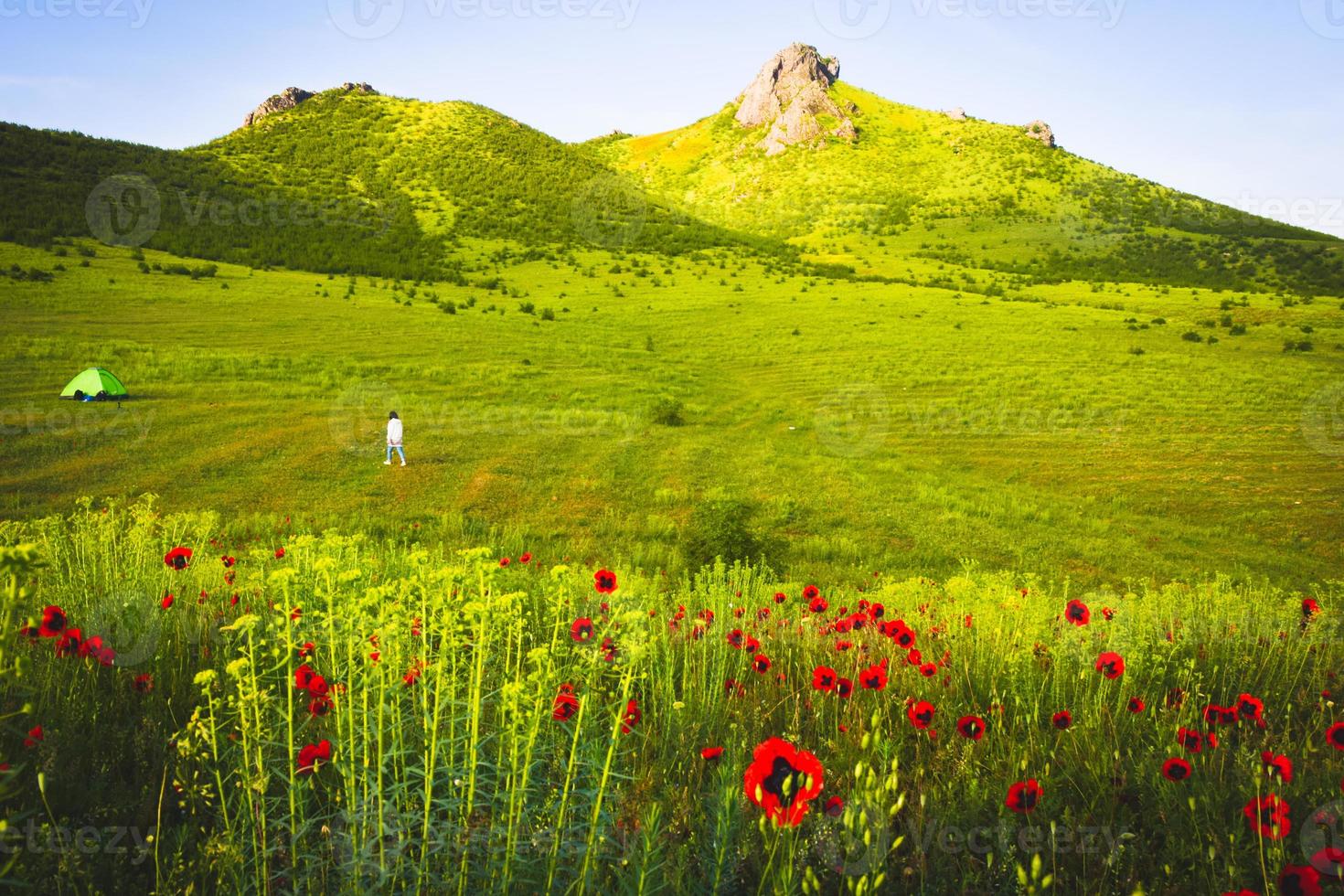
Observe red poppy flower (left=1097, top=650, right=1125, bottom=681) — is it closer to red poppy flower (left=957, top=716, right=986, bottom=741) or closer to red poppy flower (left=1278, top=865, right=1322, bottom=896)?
red poppy flower (left=957, top=716, right=986, bottom=741)

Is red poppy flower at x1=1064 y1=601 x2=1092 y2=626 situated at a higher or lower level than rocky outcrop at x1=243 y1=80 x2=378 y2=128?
lower

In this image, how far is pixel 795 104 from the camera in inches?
4946

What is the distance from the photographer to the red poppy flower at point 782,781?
1.34 meters

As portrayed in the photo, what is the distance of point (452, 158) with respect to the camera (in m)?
89.7

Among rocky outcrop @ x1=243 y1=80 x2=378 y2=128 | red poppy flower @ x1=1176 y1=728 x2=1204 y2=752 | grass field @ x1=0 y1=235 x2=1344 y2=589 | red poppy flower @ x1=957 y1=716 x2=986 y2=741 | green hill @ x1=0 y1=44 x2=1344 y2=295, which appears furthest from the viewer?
rocky outcrop @ x1=243 y1=80 x2=378 y2=128

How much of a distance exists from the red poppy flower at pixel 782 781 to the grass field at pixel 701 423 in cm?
944

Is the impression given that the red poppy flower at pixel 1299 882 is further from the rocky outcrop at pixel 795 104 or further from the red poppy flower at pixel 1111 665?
the rocky outcrop at pixel 795 104

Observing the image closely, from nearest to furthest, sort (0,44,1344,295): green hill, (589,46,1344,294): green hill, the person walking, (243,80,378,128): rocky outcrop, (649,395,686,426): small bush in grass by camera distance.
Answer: the person walking < (649,395,686,426): small bush in grass < (0,44,1344,295): green hill < (589,46,1344,294): green hill < (243,80,378,128): rocky outcrop

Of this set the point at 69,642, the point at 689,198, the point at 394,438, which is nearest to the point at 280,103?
the point at 689,198

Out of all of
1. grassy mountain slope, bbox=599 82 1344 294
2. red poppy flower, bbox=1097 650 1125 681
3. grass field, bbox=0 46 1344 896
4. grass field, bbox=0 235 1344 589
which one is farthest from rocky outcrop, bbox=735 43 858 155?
red poppy flower, bbox=1097 650 1125 681

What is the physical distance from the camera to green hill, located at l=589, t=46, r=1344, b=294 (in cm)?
Result: 6688

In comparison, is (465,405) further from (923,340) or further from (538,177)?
(538,177)

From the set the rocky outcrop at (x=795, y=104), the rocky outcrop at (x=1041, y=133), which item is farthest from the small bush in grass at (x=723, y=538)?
the rocky outcrop at (x=1041, y=133)

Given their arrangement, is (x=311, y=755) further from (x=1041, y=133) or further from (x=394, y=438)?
(x=1041, y=133)
